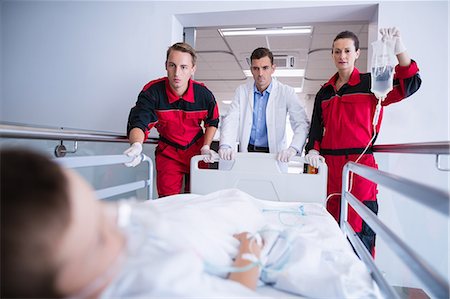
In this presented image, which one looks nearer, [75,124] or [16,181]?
[16,181]

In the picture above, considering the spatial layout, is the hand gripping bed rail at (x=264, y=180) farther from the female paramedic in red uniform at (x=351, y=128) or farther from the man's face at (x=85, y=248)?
the man's face at (x=85, y=248)

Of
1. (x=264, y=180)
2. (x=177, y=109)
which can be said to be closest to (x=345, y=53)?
(x=264, y=180)

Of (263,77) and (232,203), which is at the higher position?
(263,77)

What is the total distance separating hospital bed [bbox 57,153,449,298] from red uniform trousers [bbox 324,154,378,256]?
1.12 ft

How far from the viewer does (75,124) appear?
339 cm

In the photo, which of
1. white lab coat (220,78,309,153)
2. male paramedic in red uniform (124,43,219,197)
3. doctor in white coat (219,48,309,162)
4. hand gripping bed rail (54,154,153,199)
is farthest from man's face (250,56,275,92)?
hand gripping bed rail (54,154,153,199)

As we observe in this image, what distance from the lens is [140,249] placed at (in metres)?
0.64

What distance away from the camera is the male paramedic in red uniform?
2197 millimetres

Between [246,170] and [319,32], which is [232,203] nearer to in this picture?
[246,170]

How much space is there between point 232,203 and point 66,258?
2.67ft

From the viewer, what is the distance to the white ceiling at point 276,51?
4495 mm

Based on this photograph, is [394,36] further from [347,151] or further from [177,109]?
[177,109]

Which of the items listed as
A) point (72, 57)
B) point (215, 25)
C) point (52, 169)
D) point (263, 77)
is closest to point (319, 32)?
point (215, 25)

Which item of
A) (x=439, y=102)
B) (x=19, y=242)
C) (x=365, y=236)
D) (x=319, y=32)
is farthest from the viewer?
(x=319, y=32)
